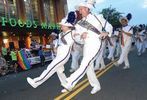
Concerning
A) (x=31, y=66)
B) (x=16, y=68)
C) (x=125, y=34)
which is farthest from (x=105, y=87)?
(x=31, y=66)

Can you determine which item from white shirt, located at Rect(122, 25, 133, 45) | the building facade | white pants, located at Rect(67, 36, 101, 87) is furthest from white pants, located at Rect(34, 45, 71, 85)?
the building facade

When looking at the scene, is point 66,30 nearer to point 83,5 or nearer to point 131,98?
point 83,5

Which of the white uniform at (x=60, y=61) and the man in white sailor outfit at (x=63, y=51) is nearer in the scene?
the white uniform at (x=60, y=61)

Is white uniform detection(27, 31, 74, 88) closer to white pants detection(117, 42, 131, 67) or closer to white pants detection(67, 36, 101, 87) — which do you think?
white pants detection(67, 36, 101, 87)

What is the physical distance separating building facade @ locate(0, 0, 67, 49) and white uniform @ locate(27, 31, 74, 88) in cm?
2281

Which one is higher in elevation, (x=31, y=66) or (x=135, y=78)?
(x=135, y=78)

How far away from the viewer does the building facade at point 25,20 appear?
122 ft

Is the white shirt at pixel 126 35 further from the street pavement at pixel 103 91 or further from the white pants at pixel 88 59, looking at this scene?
the white pants at pixel 88 59

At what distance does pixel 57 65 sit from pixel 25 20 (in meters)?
32.1

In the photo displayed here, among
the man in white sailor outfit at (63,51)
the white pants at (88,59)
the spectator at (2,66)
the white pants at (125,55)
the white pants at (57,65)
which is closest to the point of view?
the white pants at (88,59)

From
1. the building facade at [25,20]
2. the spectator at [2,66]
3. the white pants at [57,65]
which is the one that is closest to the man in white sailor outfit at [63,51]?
the white pants at [57,65]

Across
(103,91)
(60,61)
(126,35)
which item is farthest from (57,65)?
(126,35)

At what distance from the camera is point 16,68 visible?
71.3 feet

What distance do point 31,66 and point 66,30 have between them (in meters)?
13.8
